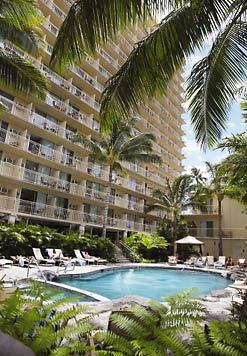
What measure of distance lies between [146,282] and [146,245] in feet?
37.3

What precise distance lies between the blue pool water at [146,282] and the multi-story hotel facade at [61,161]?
871 cm

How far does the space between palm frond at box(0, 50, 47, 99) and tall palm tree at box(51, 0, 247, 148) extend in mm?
5027

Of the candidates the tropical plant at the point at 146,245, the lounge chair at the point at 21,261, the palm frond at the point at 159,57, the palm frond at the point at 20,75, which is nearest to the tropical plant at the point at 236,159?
the palm frond at the point at 20,75

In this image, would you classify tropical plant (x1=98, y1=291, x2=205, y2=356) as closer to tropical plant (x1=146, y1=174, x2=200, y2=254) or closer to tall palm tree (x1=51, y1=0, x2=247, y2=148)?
tall palm tree (x1=51, y1=0, x2=247, y2=148)

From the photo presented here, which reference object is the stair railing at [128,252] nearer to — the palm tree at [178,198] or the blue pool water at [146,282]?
the blue pool water at [146,282]

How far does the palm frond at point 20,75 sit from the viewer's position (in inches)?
360

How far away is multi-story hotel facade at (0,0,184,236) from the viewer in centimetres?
2333

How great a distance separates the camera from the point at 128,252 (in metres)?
27.8

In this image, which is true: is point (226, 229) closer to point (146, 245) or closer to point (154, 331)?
point (146, 245)

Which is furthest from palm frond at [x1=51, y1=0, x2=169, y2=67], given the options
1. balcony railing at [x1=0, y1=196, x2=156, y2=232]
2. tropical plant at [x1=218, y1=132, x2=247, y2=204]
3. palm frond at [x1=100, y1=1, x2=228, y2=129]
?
balcony railing at [x1=0, y1=196, x2=156, y2=232]

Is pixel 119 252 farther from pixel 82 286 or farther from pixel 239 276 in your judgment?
pixel 82 286

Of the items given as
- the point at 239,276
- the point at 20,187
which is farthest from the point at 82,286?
the point at 20,187

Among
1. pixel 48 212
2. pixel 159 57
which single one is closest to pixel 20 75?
pixel 159 57

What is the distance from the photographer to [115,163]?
85.4 ft
